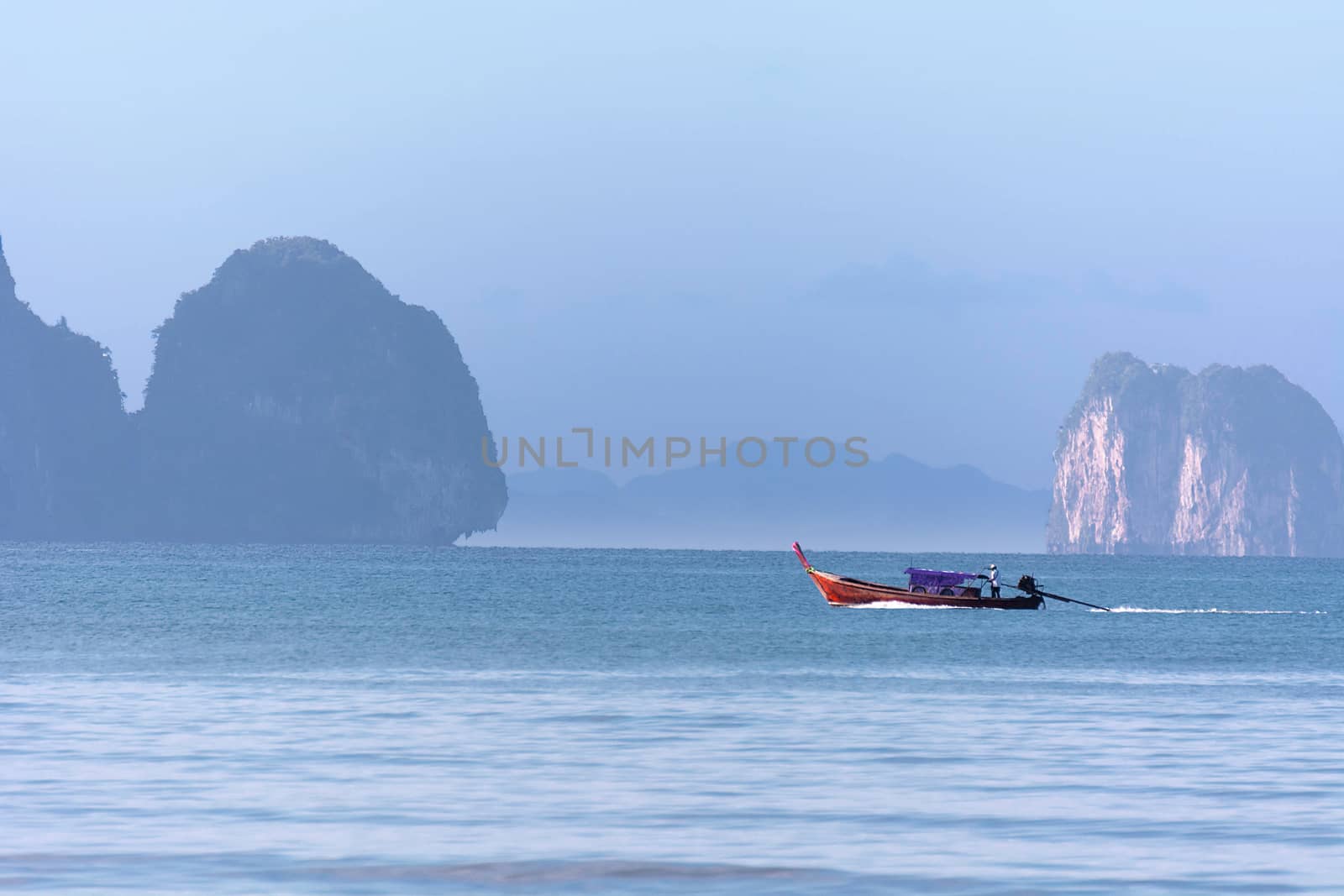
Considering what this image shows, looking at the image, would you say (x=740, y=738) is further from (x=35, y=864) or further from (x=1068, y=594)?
(x=1068, y=594)

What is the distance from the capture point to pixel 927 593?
94.9 meters

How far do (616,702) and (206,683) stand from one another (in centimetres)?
1092

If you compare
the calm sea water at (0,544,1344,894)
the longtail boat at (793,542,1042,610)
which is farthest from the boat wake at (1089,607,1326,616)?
the calm sea water at (0,544,1344,894)

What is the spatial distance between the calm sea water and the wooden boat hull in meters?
24.2

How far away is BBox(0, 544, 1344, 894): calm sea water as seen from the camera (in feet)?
65.0

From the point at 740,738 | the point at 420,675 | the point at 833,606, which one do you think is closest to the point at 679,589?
the point at 833,606

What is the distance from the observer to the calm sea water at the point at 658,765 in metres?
19.8

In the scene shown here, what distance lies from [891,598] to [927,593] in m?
2.72

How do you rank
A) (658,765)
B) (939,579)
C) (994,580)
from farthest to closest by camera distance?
(939,579) → (994,580) → (658,765)

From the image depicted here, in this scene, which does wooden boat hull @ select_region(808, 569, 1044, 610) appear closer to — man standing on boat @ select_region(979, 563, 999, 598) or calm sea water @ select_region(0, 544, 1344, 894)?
man standing on boat @ select_region(979, 563, 999, 598)

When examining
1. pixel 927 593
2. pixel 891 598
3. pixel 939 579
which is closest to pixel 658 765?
pixel 927 593

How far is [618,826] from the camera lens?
22594 mm

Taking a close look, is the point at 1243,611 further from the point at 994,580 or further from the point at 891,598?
the point at 891,598

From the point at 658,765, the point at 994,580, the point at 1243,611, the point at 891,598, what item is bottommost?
the point at 658,765
